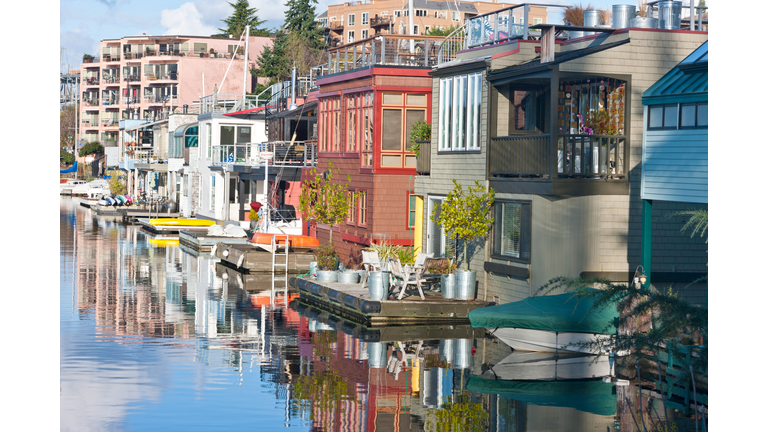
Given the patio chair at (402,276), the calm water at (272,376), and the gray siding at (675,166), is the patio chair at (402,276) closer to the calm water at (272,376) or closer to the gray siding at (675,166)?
the calm water at (272,376)

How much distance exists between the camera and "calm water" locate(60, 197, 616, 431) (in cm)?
1623

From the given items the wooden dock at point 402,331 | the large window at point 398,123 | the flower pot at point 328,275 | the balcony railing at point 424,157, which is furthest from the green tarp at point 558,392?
the large window at point 398,123

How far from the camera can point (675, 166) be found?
22.4 metres

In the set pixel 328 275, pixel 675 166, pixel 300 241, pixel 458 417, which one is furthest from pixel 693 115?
pixel 300 241

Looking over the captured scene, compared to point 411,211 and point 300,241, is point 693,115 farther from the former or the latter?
point 300,241

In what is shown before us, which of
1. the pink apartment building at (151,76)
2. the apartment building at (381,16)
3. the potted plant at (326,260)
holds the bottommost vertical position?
the potted plant at (326,260)

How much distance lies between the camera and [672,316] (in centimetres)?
1417

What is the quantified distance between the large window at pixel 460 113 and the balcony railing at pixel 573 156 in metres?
2.43

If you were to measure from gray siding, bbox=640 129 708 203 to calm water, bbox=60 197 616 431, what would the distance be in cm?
503

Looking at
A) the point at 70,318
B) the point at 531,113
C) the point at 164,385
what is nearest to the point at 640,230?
the point at 531,113

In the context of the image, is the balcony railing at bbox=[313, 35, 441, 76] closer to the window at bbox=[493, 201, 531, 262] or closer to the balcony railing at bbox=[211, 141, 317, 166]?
the window at bbox=[493, 201, 531, 262]

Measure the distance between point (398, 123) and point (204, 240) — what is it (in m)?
17.5

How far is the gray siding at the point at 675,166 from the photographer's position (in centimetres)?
2128
